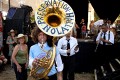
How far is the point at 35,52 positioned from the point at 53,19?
2.15 ft

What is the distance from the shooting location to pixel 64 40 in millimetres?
9445

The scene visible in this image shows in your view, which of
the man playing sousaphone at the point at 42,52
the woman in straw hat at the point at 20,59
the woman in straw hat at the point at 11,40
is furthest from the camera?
the woman in straw hat at the point at 11,40

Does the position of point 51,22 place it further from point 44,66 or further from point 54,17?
point 44,66

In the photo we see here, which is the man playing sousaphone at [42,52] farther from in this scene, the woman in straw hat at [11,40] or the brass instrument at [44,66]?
the woman in straw hat at [11,40]

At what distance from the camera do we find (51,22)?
17.2 feet

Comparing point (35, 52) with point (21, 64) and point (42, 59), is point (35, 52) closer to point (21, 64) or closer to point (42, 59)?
point (42, 59)

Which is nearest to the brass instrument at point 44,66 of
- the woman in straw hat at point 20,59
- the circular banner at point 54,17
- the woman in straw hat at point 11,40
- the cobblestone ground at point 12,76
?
the circular banner at point 54,17

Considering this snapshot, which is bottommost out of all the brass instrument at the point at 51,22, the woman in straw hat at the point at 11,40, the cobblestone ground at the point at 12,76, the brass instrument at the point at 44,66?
the cobblestone ground at the point at 12,76

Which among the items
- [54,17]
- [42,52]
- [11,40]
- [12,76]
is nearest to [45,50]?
[42,52]

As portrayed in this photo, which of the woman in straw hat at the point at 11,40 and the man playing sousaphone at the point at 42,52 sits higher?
the man playing sousaphone at the point at 42,52

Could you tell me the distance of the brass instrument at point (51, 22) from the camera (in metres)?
5.02

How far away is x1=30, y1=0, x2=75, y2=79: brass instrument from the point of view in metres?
5.02

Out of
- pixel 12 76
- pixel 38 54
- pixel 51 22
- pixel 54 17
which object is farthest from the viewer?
pixel 12 76

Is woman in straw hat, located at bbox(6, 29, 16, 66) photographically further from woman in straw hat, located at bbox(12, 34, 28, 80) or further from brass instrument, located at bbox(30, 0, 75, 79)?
brass instrument, located at bbox(30, 0, 75, 79)
